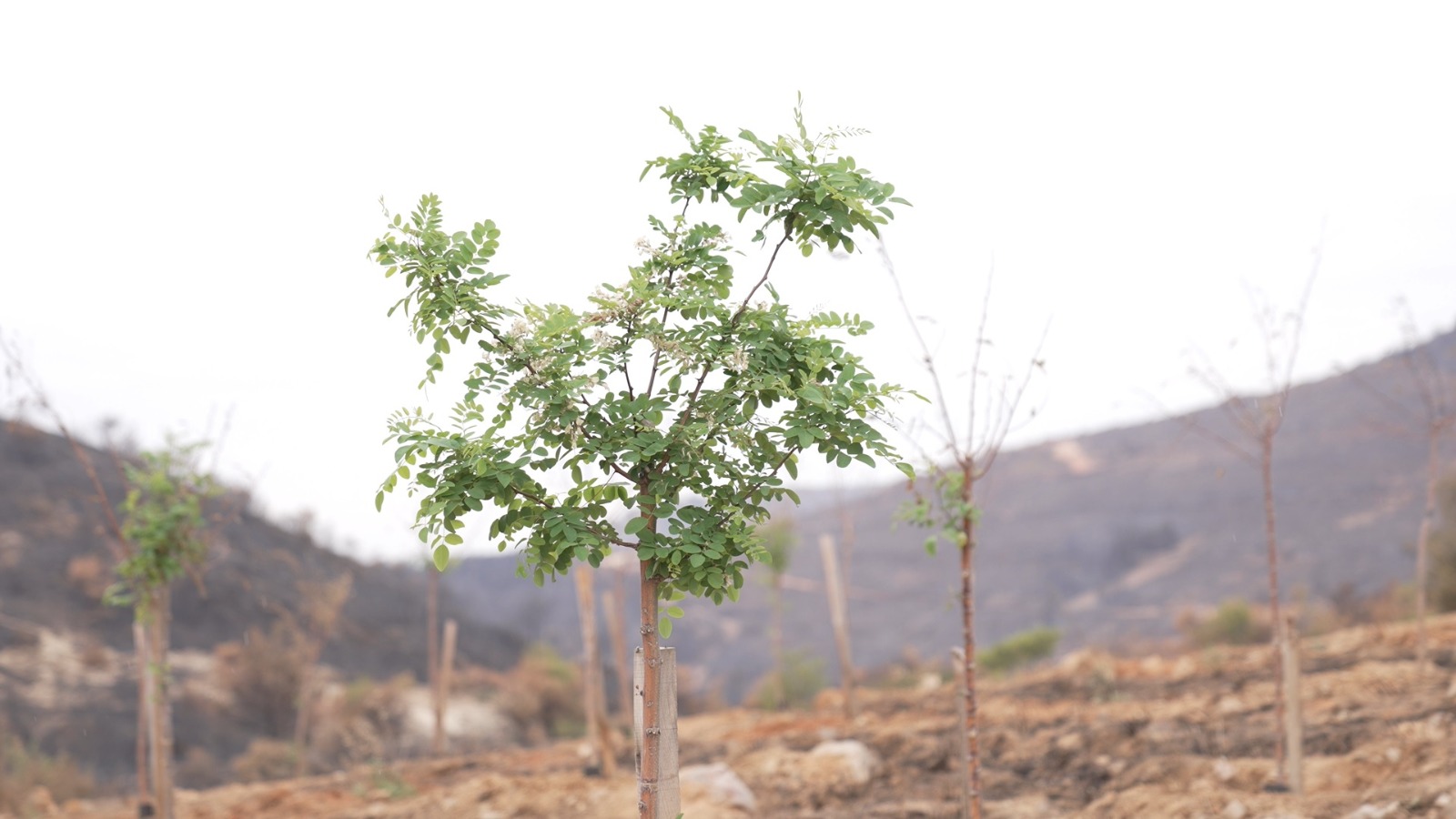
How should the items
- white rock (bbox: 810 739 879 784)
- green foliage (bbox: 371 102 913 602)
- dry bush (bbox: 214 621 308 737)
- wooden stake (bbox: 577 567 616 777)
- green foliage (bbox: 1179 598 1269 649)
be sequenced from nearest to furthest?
green foliage (bbox: 371 102 913 602)
white rock (bbox: 810 739 879 784)
wooden stake (bbox: 577 567 616 777)
dry bush (bbox: 214 621 308 737)
green foliage (bbox: 1179 598 1269 649)

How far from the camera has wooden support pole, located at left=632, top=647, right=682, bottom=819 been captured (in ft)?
11.5

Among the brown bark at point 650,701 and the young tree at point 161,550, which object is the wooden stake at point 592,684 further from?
the brown bark at point 650,701

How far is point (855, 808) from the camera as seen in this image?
26.6 ft

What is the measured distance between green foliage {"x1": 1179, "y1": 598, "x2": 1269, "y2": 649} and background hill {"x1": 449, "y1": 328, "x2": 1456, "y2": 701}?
860 centimetres

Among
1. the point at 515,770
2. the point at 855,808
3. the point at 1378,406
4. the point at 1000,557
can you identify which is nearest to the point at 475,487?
the point at 855,808

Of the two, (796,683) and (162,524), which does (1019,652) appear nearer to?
(796,683)

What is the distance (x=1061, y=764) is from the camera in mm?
9109

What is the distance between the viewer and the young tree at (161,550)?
751 cm

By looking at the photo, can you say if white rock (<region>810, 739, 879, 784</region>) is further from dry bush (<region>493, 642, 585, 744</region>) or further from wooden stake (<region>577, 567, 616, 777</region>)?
dry bush (<region>493, 642, 585, 744</region>)

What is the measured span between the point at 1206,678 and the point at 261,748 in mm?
12966

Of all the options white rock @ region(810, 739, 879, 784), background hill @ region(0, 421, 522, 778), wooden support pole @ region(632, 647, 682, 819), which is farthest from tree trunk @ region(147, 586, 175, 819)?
background hill @ region(0, 421, 522, 778)

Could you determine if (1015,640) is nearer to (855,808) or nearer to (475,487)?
(855,808)

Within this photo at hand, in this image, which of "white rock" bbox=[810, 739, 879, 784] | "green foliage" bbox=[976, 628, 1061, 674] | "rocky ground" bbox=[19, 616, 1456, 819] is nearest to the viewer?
"rocky ground" bbox=[19, 616, 1456, 819]

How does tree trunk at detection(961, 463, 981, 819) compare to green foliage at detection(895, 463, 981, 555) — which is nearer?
tree trunk at detection(961, 463, 981, 819)
